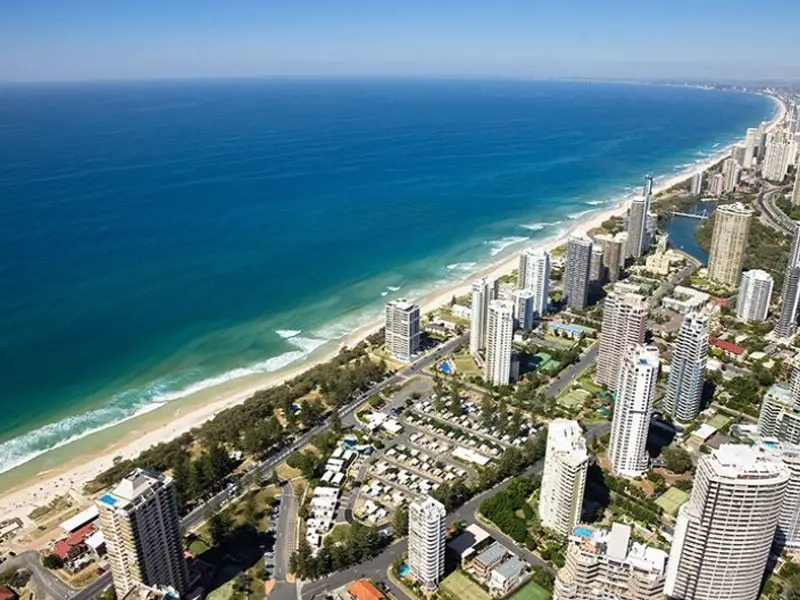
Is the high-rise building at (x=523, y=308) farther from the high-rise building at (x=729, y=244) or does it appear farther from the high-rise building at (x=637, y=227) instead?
the high-rise building at (x=729, y=244)

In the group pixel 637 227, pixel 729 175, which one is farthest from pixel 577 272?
pixel 729 175

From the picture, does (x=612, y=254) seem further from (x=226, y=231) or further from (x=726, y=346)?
(x=226, y=231)

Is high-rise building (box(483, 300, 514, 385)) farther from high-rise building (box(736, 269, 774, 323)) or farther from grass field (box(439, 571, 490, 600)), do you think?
high-rise building (box(736, 269, 774, 323))

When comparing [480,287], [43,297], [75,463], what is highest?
[480,287]

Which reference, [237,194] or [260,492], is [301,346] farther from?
[237,194]

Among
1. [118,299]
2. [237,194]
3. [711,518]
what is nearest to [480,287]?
[711,518]
